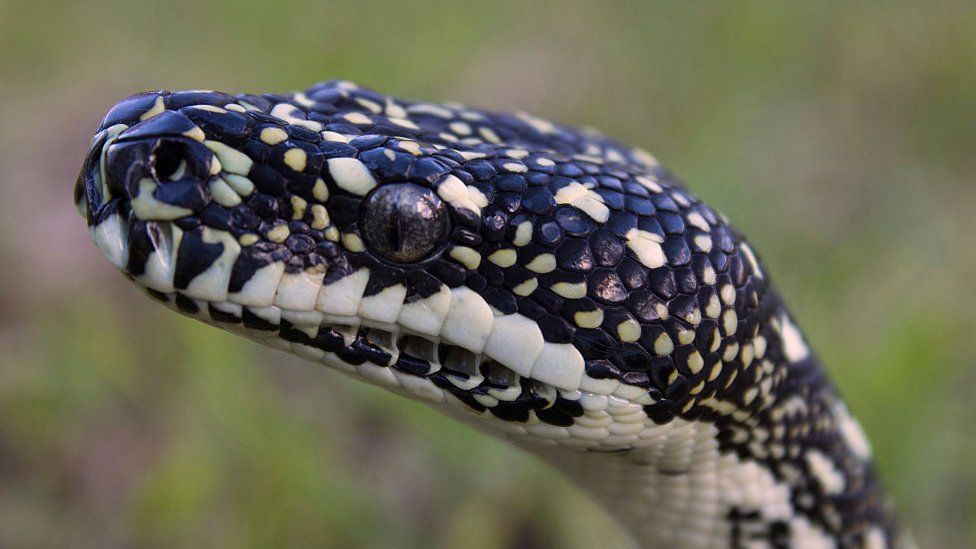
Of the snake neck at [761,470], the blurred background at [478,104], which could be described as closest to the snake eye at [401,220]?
the snake neck at [761,470]

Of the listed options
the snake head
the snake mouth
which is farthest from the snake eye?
the snake mouth

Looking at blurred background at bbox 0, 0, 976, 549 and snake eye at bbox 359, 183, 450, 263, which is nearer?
snake eye at bbox 359, 183, 450, 263

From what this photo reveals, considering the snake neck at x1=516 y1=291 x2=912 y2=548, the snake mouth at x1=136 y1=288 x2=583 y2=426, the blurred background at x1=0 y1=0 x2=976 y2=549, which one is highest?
the snake mouth at x1=136 y1=288 x2=583 y2=426

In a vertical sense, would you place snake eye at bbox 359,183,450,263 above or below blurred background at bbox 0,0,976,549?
above

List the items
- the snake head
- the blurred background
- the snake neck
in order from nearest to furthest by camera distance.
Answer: the snake head < the snake neck < the blurred background

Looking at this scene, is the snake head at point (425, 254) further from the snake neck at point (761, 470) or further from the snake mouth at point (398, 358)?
the snake neck at point (761, 470)

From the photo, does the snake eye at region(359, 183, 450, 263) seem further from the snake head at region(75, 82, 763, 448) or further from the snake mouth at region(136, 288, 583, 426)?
the snake mouth at region(136, 288, 583, 426)

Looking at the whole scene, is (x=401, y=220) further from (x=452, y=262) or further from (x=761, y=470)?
(x=761, y=470)
